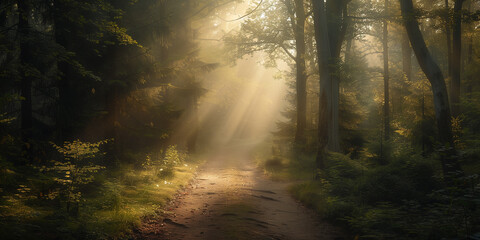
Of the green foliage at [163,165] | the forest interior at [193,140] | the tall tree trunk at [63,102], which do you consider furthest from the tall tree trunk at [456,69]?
the tall tree trunk at [63,102]

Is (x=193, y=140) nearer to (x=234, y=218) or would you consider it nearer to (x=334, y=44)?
(x=334, y=44)

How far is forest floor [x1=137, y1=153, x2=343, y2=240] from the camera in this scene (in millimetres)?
6660

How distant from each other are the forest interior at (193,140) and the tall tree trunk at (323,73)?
0.06m

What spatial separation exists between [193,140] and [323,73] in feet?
50.5

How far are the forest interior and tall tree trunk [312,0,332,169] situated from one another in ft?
0.20

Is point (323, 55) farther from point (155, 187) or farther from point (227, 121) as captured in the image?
point (227, 121)

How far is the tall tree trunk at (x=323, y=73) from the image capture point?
12.5 metres

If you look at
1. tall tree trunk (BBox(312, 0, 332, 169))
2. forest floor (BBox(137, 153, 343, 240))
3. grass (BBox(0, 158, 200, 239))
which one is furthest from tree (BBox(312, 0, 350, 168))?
grass (BBox(0, 158, 200, 239))

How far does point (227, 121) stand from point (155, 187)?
45920mm

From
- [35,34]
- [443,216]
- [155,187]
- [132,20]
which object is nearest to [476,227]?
[443,216]

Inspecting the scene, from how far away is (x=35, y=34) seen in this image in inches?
391

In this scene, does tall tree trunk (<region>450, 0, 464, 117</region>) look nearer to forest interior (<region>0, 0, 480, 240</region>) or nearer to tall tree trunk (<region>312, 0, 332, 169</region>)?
forest interior (<region>0, 0, 480, 240</region>)

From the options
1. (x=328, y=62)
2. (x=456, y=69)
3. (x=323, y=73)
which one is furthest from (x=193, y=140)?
(x=456, y=69)

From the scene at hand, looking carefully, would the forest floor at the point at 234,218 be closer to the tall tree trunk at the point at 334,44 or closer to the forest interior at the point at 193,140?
the forest interior at the point at 193,140
